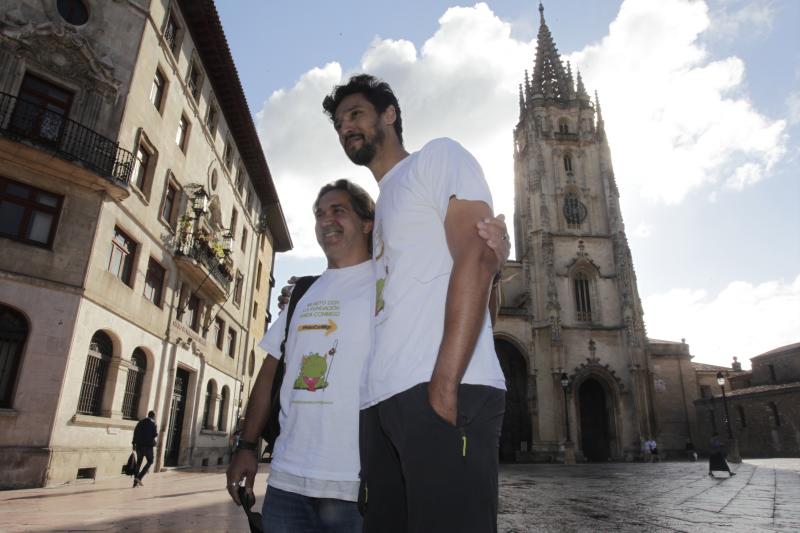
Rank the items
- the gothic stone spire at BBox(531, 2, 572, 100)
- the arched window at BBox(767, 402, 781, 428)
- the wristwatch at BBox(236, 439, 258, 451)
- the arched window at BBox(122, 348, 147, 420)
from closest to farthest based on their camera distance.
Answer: the wristwatch at BBox(236, 439, 258, 451) < the arched window at BBox(122, 348, 147, 420) < the arched window at BBox(767, 402, 781, 428) < the gothic stone spire at BBox(531, 2, 572, 100)

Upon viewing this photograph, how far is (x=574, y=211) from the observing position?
37.1 m

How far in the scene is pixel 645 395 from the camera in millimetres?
31156

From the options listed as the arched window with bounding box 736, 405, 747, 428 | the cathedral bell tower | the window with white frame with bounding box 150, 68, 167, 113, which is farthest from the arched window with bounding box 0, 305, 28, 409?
the arched window with bounding box 736, 405, 747, 428

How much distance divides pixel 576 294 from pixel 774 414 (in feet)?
57.5

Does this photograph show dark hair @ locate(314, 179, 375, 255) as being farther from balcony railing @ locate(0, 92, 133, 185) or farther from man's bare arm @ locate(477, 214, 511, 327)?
balcony railing @ locate(0, 92, 133, 185)

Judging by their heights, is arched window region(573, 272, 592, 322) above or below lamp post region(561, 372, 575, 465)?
above

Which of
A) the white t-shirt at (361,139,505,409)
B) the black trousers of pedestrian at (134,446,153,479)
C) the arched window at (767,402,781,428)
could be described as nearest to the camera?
the white t-shirt at (361,139,505,409)

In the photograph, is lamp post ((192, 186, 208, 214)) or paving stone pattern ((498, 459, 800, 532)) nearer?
paving stone pattern ((498, 459, 800, 532))

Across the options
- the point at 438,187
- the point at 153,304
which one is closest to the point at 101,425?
the point at 153,304

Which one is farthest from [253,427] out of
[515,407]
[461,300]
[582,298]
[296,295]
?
[582,298]

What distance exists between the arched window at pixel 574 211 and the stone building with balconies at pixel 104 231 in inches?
1078

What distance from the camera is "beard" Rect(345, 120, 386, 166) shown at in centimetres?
Answer: 226

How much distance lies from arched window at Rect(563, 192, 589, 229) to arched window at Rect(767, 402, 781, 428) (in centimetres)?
1984

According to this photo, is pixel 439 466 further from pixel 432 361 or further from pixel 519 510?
pixel 519 510
